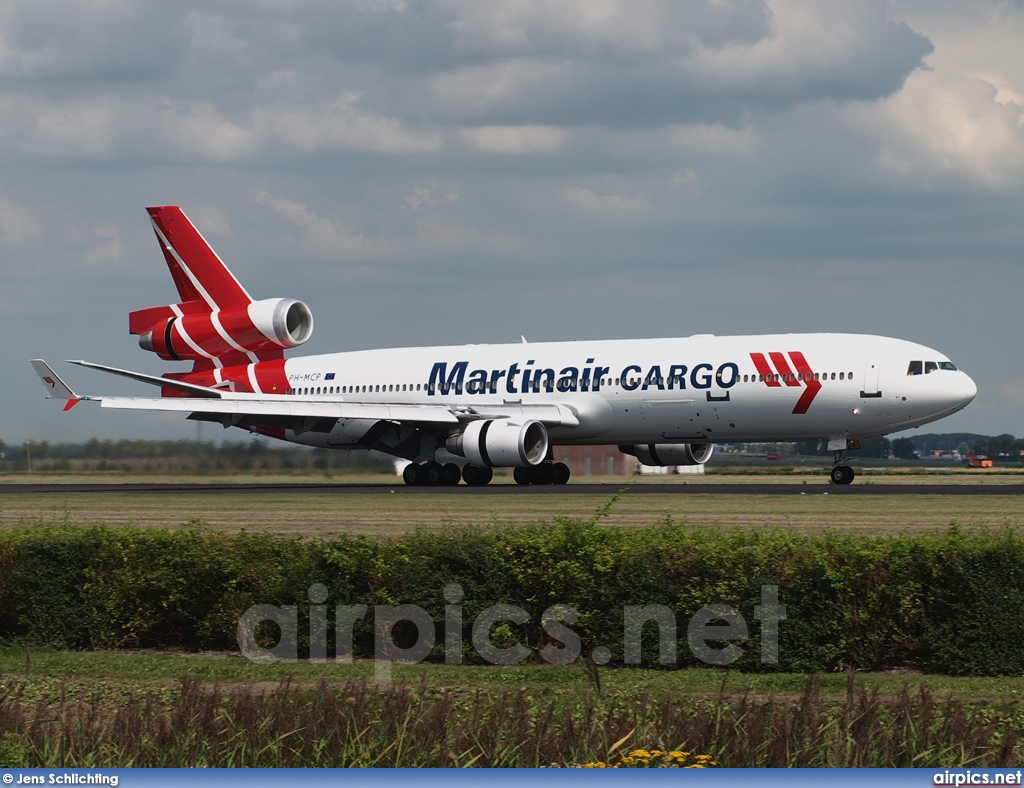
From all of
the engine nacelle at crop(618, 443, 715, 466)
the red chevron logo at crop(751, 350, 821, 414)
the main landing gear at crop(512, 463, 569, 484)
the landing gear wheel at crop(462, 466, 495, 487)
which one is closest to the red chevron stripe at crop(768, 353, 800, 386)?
the red chevron logo at crop(751, 350, 821, 414)

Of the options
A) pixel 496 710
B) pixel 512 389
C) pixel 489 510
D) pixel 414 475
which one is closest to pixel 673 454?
pixel 512 389

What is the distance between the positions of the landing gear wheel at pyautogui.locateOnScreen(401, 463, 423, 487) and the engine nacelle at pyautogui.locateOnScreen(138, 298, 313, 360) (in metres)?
9.35

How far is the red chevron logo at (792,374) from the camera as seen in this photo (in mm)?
41875

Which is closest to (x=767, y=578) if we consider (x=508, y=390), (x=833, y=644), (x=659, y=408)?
(x=833, y=644)

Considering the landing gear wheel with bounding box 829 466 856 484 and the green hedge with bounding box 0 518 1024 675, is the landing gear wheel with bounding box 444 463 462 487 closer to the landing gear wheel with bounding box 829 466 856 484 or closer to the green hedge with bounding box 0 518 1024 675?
the landing gear wheel with bounding box 829 466 856 484

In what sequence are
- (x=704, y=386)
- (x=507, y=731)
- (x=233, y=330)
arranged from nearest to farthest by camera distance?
(x=507, y=731) → (x=704, y=386) → (x=233, y=330)

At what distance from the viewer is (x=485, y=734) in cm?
934

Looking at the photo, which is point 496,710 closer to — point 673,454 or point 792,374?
point 792,374

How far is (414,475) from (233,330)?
11.2 meters

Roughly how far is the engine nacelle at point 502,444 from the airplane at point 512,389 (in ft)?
0.15

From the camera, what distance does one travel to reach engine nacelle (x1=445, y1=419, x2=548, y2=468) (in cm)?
4378

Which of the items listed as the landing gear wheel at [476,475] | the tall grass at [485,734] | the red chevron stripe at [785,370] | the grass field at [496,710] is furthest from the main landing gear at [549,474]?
the tall grass at [485,734]

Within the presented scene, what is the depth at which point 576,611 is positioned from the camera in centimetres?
1383

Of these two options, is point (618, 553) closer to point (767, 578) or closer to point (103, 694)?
point (767, 578)
